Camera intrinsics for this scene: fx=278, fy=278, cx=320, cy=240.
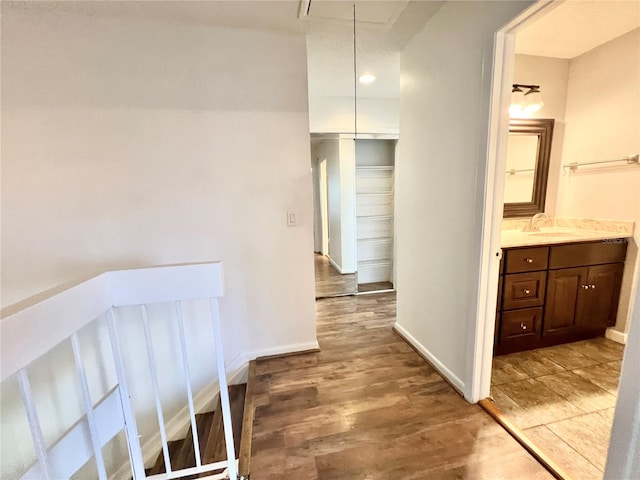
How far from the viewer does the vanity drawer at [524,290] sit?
2029 mm

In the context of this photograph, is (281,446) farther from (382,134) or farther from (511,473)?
(382,134)

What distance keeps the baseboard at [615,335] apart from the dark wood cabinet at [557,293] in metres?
0.08

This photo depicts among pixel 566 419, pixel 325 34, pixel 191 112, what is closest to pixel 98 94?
pixel 191 112

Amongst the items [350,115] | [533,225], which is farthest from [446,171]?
[350,115]

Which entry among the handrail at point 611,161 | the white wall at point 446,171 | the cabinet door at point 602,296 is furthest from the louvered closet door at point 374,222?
the cabinet door at point 602,296

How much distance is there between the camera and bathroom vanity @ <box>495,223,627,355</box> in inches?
80.0

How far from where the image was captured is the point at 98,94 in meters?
1.76

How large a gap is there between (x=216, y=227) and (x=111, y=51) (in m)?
1.26

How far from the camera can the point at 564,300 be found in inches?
86.0

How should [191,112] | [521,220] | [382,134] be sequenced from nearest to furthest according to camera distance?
[191,112]
[521,220]
[382,134]

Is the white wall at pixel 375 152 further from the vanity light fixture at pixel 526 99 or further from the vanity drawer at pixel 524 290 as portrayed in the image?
the vanity drawer at pixel 524 290

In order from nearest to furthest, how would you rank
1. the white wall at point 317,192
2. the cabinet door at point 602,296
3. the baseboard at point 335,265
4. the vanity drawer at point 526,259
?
1. the vanity drawer at point 526,259
2. the cabinet door at point 602,296
3. the baseboard at point 335,265
4. the white wall at point 317,192

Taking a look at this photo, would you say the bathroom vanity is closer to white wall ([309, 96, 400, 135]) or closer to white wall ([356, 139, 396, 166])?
white wall ([356, 139, 396, 166])

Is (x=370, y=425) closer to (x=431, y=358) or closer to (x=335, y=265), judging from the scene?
(x=431, y=358)
